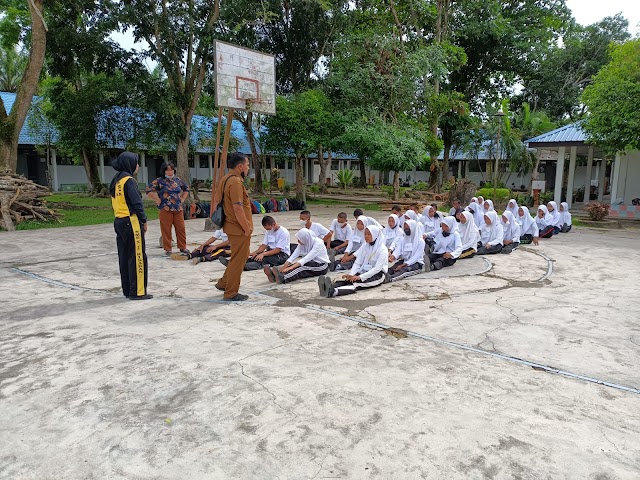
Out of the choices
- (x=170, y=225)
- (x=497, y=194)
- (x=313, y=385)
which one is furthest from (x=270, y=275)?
(x=497, y=194)

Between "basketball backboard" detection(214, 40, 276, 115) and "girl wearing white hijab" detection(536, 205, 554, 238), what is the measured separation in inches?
281

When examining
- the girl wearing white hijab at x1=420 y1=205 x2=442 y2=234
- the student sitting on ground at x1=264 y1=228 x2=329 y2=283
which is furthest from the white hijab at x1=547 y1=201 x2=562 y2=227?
the student sitting on ground at x1=264 y1=228 x2=329 y2=283

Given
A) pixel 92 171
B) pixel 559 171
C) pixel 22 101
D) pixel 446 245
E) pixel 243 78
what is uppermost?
pixel 243 78

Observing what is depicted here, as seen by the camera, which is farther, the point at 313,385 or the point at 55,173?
the point at 55,173

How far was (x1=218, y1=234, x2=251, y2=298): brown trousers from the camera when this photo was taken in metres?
5.69

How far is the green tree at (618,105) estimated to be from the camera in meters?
12.8

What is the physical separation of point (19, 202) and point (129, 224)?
30.7ft

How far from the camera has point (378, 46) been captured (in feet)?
59.0

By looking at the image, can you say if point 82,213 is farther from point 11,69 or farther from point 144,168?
point 11,69

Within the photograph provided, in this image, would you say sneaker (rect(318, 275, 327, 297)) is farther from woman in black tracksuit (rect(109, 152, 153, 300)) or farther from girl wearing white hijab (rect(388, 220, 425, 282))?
woman in black tracksuit (rect(109, 152, 153, 300))

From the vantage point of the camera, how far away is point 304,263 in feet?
23.2

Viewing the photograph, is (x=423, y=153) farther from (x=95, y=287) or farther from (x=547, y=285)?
(x=95, y=287)

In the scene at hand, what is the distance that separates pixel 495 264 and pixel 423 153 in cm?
973

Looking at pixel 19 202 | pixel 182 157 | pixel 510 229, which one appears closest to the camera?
pixel 510 229
